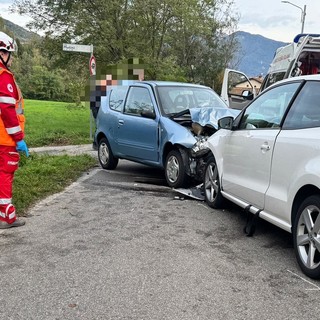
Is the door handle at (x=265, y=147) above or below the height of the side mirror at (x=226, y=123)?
below

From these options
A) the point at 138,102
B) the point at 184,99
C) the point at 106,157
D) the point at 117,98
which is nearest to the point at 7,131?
the point at 138,102

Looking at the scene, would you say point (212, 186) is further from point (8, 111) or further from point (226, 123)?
point (8, 111)

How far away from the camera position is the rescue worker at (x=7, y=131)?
4898mm

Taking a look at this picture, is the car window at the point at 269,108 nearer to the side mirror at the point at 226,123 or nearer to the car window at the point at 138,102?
the side mirror at the point at 226,123

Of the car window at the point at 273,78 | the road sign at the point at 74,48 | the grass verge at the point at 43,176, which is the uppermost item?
the road sign at the point at 74,48

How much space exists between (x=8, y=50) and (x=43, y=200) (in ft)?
7.63

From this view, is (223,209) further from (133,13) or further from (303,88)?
(133,13)

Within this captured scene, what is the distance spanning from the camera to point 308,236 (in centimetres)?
380

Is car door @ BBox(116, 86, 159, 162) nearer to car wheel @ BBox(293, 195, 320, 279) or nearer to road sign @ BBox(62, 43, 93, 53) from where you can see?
car wheel @ BBox(293, 195, 320, 279)

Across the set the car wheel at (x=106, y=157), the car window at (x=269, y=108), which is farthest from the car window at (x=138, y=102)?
the car window at (x=269, y=108)

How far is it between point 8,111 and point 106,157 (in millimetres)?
4500

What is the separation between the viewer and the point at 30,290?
11.6 ft

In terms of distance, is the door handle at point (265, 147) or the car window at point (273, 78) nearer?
the door handle at point (265, 147)

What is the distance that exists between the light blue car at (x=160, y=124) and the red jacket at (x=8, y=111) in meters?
2.74
